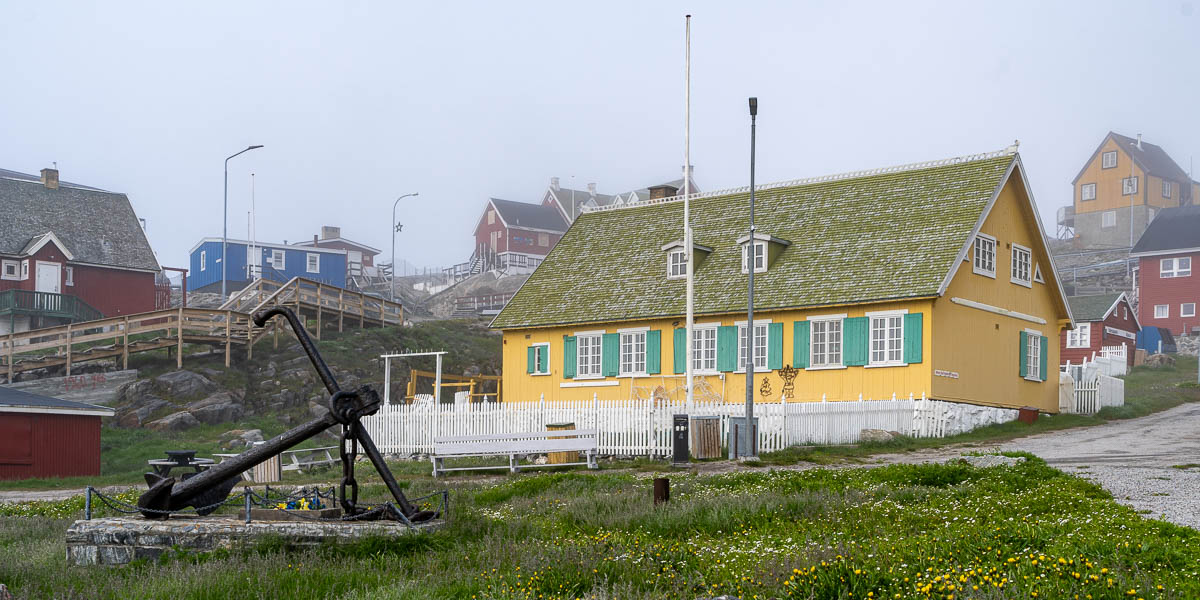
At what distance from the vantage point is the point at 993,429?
98.0 feet

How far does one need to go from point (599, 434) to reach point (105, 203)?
138 ft

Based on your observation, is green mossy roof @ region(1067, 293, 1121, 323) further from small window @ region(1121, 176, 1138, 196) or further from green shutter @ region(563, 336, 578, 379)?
small window @ region(1121, 176, 1138, 196)

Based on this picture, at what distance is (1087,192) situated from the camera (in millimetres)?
95625

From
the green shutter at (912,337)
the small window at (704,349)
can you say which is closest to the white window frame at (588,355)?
the small window at (704,349)

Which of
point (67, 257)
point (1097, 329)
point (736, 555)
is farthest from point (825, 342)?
point (67, 257)

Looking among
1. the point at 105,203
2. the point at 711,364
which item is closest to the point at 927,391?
the point at 711,364

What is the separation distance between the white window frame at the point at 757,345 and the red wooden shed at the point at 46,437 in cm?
1740

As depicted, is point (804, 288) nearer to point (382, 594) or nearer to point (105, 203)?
point (382, 594)

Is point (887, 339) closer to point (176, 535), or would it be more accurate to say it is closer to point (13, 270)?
point (176, 535)

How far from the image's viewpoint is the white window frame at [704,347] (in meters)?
33.5

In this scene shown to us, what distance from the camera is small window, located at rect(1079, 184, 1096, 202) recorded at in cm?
9500

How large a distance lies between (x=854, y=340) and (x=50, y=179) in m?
46.4

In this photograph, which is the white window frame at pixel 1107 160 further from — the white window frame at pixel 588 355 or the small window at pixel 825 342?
the small window at pixel 825 342

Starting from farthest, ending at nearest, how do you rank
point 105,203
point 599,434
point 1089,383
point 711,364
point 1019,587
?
point 105,203, point 1089,383, point 711,364, point 599,434, point 1019,587
